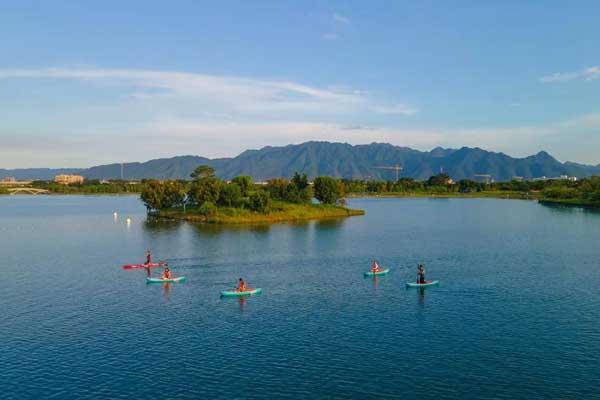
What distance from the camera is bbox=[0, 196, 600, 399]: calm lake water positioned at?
110ft

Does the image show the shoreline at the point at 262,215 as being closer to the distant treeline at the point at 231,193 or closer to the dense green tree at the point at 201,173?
the distant treeline at the point at 231,193

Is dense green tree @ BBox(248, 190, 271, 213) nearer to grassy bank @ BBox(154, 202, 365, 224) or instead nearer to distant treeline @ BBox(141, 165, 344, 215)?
distant treeline @ BBox(141, 165, 344, 215)

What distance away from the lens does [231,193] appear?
5364 inches

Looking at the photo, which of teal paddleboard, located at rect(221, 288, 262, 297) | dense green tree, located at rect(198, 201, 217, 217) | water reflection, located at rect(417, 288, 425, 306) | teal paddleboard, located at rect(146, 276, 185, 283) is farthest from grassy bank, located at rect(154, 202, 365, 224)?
water reflection, located at rect(417, 288, 425, 306)

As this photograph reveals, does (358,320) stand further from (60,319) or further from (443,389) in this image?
(60,319)

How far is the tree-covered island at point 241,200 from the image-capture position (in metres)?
134

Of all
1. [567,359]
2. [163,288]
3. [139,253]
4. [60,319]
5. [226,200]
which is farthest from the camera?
[226,200]

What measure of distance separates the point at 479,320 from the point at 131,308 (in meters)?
31.3

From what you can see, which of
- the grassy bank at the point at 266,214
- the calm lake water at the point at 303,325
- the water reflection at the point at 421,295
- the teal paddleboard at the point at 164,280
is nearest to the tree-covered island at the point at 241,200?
the grassy bank at the point at 266,214

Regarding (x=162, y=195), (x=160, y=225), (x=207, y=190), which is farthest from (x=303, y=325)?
(x=162, y=195)

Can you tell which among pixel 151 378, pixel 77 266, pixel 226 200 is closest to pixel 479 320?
pixel 151 378

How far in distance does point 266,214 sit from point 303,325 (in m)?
92.6

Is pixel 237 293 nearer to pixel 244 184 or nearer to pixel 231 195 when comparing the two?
pixel 231 195

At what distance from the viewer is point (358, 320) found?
46.3 meters
